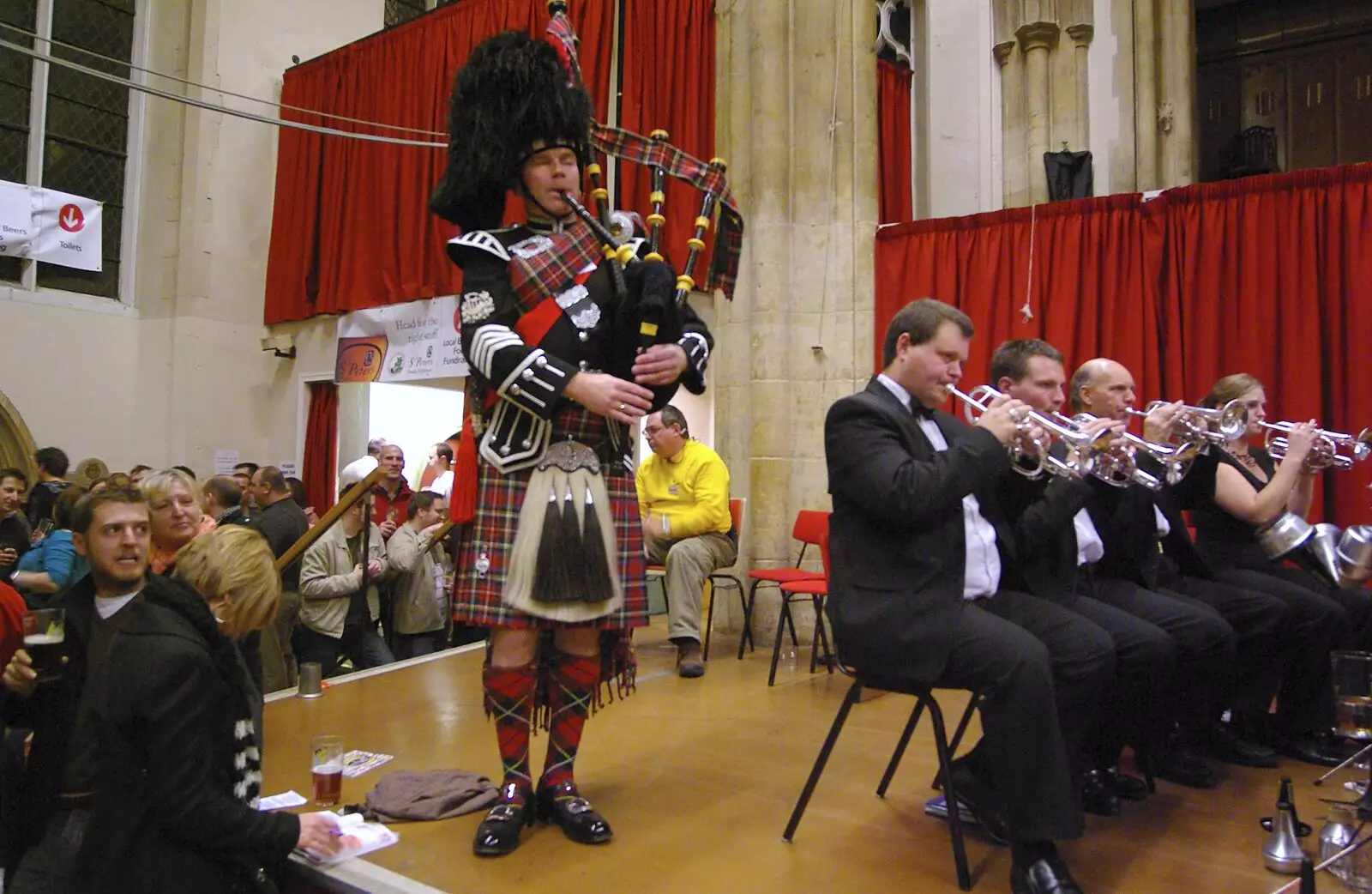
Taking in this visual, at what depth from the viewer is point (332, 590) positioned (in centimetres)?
448

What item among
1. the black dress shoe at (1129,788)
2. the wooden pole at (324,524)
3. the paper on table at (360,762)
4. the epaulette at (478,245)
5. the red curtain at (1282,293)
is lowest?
the paper on table at (360,762)

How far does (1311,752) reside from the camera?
326 cm

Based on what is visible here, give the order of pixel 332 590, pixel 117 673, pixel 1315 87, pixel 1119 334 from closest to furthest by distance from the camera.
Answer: pixel 117 673
pixel 332 590
pixel 1119 334
pixel 1315 87

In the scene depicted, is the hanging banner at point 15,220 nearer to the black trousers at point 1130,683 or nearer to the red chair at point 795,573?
the red chair at point 795,573

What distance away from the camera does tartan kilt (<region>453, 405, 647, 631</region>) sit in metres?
2.33

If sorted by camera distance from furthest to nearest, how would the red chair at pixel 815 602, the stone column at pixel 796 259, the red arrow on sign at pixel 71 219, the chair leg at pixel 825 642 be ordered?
the red arrow on sign at pixel 71 219
the stone column at pixel 796 259
the chair leg at pixel 825 642
the red chair at pixel 815 602

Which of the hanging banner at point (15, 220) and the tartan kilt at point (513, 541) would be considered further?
the hanging banner at point (15, 220)

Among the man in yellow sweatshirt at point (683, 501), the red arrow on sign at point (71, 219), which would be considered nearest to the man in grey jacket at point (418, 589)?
the man in yellow sweatshirt at point (683, 501)

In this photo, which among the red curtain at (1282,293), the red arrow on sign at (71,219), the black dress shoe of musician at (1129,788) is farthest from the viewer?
the red arrow on sign at (71,219)

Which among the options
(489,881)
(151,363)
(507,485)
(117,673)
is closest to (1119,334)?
(507,485)

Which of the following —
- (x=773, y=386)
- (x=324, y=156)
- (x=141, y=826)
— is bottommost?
(x=141, y=826)

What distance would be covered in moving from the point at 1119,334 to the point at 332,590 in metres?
4.25

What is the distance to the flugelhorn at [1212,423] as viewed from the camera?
2.95m

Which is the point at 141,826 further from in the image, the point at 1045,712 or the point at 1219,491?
the point at 1219,491
